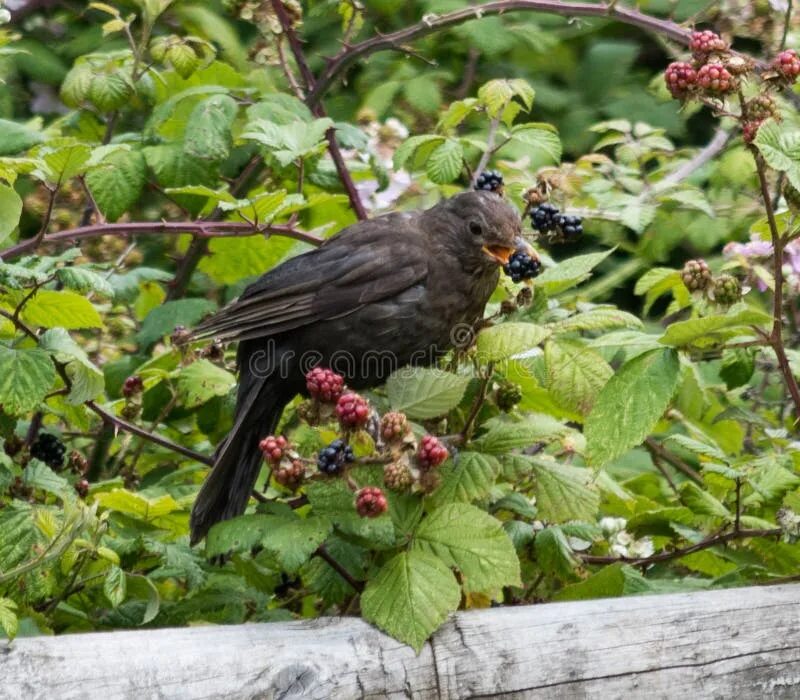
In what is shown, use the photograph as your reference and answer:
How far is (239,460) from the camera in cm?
288

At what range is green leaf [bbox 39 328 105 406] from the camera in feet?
8.21

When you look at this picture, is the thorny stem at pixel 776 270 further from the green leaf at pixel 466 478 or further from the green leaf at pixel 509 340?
the green leaf at pixel 466 478

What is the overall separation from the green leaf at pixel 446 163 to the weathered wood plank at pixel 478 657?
1.15 m

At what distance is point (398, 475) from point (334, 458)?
11 cm

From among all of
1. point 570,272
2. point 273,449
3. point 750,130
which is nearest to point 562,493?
point 570,272

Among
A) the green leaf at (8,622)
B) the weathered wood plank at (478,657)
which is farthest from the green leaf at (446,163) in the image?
the green leaf at (8,622)

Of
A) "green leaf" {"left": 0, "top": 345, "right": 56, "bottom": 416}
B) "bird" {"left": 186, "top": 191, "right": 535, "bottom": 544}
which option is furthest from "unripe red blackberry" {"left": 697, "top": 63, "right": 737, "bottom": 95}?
"green leaf" {"left": 0, "top": 345, "right": 56, "bottom": 416}

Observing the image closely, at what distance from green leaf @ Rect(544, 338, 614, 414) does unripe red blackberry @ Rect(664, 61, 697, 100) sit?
0.50 meters

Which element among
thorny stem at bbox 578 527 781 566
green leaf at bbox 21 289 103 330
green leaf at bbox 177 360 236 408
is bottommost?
thorny stem at bbox 578 527 781 566

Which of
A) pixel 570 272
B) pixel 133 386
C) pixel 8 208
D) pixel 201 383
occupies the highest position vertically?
pixel 8 208

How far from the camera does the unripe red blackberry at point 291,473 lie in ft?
7.43

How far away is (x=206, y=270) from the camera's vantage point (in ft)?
11.9

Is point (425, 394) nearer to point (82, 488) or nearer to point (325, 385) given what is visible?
point (325, 385)

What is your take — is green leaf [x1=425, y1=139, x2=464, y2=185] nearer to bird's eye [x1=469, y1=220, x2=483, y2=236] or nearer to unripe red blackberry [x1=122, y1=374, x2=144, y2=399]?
bird's eye [x1=469, y1=220, x2=483, y2=236]
